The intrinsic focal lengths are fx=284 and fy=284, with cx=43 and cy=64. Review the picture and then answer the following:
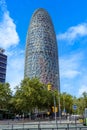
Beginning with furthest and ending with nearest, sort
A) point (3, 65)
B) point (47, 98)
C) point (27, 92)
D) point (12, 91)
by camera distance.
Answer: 1. point (3, 65)
2. point (47, 98)
3. point (12, 91)
4. point (27, 92)

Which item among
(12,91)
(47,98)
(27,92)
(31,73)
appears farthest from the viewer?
(31,73)

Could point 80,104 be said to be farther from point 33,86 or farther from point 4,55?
point 4,55

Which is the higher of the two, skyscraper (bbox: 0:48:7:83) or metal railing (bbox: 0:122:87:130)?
skyscraper (bbox: 0:48:7:83)

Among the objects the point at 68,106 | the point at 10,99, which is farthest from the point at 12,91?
the point at 68,106

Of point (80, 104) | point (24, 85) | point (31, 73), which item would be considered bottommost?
point (80, 104)

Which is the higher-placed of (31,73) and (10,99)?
(31,73)

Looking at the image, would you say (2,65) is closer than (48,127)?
No

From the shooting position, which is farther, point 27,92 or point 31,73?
point 31,73

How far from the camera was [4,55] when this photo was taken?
618 ft

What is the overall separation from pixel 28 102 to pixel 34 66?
106544mm

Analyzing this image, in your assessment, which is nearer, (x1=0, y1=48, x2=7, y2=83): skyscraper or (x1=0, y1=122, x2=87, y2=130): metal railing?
(x1=0, y1=122, x2=87, y2=130): metal railing

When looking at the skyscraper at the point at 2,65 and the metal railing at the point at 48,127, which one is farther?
the skyscraper at the point at 2,65

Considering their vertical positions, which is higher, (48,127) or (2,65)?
(2,65)

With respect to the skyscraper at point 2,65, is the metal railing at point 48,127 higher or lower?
lower
